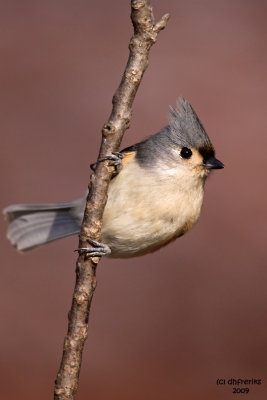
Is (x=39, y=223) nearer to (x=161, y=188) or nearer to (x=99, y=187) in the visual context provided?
(x=161, y=188)

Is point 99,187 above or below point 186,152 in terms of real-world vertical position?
below

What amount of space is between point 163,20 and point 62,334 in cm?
178

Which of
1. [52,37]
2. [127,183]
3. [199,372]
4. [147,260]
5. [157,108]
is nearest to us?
[127,183]

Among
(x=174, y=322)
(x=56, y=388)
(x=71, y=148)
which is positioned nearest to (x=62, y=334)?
A: (x=174, y=322)

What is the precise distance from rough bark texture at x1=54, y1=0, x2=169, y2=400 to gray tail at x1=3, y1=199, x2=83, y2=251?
3.21ft

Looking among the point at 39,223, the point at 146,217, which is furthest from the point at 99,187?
the point at 39,223

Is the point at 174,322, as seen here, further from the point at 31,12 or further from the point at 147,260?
the point at 31,12

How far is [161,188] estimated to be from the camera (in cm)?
174

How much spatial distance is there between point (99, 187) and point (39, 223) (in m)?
1.09

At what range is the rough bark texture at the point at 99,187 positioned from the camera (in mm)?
1239

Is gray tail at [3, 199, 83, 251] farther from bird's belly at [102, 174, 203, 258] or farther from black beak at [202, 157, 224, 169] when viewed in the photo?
black beak at [202, 157, 224, 169]

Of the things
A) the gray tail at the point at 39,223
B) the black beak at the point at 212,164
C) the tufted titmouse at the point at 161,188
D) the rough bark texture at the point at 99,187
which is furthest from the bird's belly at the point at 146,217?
the gray tail at the point at 39,223

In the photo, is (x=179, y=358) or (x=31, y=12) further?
(x=31, y=12)

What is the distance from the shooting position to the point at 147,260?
290 cm
